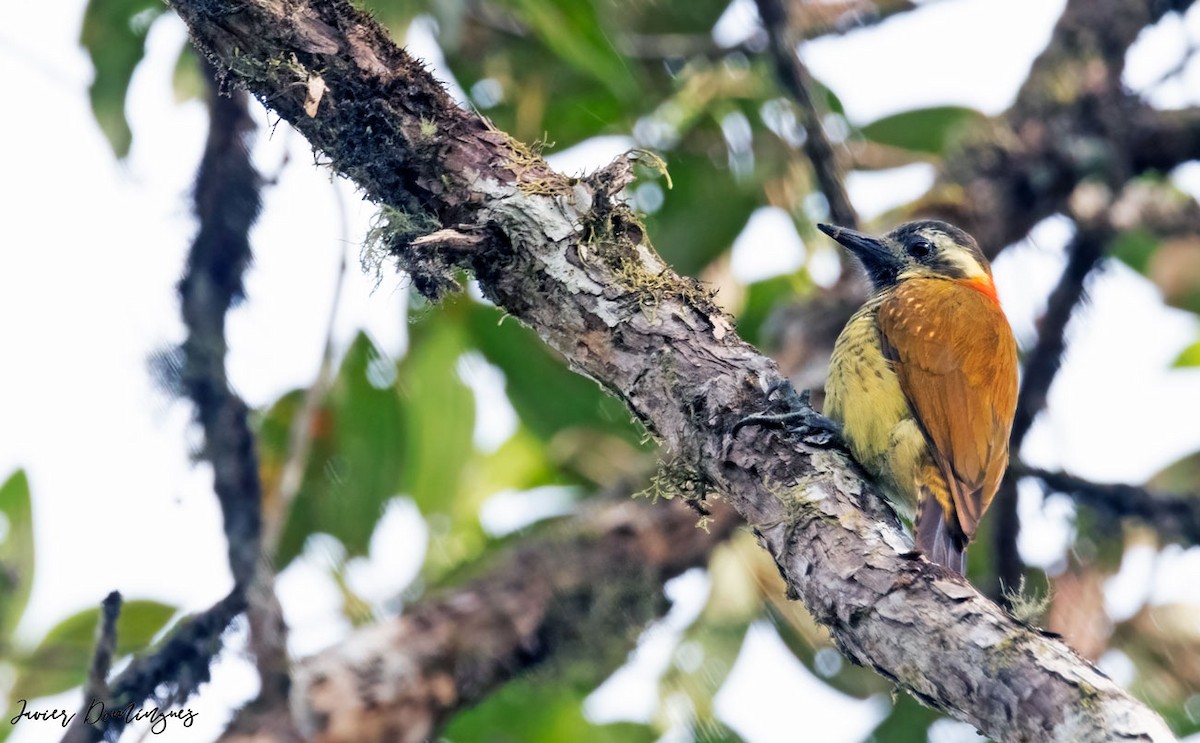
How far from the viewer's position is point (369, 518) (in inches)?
169

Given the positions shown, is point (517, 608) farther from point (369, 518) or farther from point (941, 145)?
point (941, 145)

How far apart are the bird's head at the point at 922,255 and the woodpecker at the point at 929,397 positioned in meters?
0.04

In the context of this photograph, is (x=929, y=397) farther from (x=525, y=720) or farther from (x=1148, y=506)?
(x=525, y=720)

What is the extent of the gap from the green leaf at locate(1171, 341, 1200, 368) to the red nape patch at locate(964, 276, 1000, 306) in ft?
4.05

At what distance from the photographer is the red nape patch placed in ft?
14.3

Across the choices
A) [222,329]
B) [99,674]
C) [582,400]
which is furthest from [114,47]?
[99,674]

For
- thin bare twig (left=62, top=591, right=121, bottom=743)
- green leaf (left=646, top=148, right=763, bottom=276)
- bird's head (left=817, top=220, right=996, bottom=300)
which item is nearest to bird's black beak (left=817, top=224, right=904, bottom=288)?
bird's head (left=817, top=220, right=996, bottom=300)

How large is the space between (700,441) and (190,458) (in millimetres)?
1604

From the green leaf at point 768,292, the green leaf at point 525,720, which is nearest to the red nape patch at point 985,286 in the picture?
the green leaf at point 768,292

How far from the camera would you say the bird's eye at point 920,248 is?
4.40 metres

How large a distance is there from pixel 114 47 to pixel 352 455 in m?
1.63

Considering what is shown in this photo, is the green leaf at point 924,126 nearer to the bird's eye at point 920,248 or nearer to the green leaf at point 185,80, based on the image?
the bird's eye at point 920,248

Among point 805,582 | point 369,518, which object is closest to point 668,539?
point 369,518

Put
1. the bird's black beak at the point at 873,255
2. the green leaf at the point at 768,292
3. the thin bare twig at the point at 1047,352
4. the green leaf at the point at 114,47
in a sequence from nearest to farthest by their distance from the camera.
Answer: the green leaf at the point at 114,47, the bird's black beak at the point at 873,255, the thin bare twig at the point at 1047,352, the green leaf at the point at 768,292
